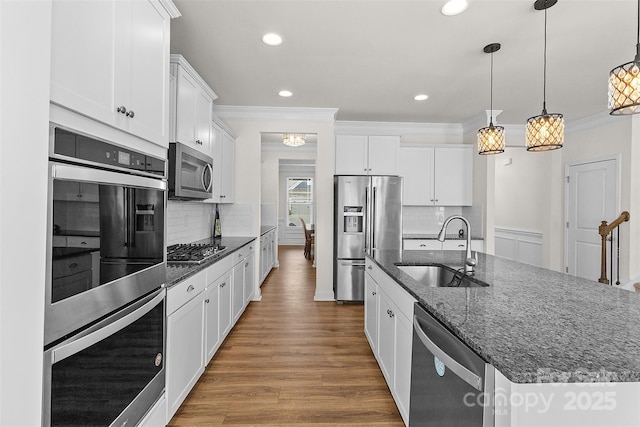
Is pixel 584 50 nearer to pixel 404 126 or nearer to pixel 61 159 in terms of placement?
pixel 404 126

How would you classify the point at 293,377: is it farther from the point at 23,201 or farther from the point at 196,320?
the point at 23,201

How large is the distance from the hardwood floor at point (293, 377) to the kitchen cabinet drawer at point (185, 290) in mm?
721

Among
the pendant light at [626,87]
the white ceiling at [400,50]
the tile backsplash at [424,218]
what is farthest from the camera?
the tile backsplash at [424,218]

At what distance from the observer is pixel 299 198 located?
35.5 ft

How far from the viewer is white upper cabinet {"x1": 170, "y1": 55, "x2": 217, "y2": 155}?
239cm

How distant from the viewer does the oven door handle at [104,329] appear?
1.03 m

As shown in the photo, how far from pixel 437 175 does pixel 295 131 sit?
7.49ft

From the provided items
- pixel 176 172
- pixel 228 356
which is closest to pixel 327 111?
pixel 176 172

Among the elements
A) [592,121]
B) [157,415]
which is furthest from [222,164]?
[592,121]

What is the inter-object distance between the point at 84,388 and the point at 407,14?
2.67 meters

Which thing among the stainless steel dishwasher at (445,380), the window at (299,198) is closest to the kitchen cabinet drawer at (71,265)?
the stainless steel dishwasher at (445,380)

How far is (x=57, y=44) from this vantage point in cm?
100

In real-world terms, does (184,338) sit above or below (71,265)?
below

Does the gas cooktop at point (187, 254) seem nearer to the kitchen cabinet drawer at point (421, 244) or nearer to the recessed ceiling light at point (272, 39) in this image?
the recessed ceiling light at point (272, 39)
